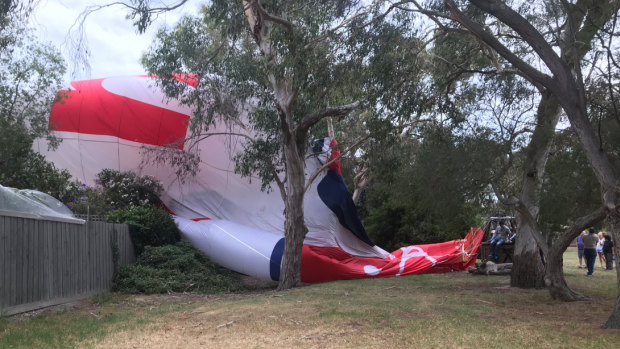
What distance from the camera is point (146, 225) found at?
1625cm

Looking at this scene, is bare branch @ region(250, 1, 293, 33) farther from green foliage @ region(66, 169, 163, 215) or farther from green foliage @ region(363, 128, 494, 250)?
green foliage @ region(66, 169, 163, 215)

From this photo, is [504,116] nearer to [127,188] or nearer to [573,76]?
[573,76]

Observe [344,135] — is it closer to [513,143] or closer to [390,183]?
[390,183]

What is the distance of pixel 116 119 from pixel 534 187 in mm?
12631

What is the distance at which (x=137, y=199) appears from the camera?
18312 millimetres

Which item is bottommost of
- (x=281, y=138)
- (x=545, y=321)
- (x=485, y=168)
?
(x=545, y=321)

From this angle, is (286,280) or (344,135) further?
(344,135)

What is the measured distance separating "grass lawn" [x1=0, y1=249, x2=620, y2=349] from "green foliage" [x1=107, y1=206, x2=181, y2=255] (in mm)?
3102

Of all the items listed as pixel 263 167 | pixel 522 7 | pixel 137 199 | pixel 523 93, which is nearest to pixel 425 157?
pixel 523 93

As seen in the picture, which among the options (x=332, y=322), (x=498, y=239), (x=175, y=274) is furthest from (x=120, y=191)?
(x=498, y=239)

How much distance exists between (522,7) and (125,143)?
12.6m

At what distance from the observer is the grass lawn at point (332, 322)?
293 inches

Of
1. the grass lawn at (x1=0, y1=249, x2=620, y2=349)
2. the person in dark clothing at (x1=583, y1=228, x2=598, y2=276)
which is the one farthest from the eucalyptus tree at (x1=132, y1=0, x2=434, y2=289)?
the person in dark clothing at (x1=583, y1=228, x2=598, y2=276)

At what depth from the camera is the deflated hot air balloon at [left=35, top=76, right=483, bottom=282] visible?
18.0m
